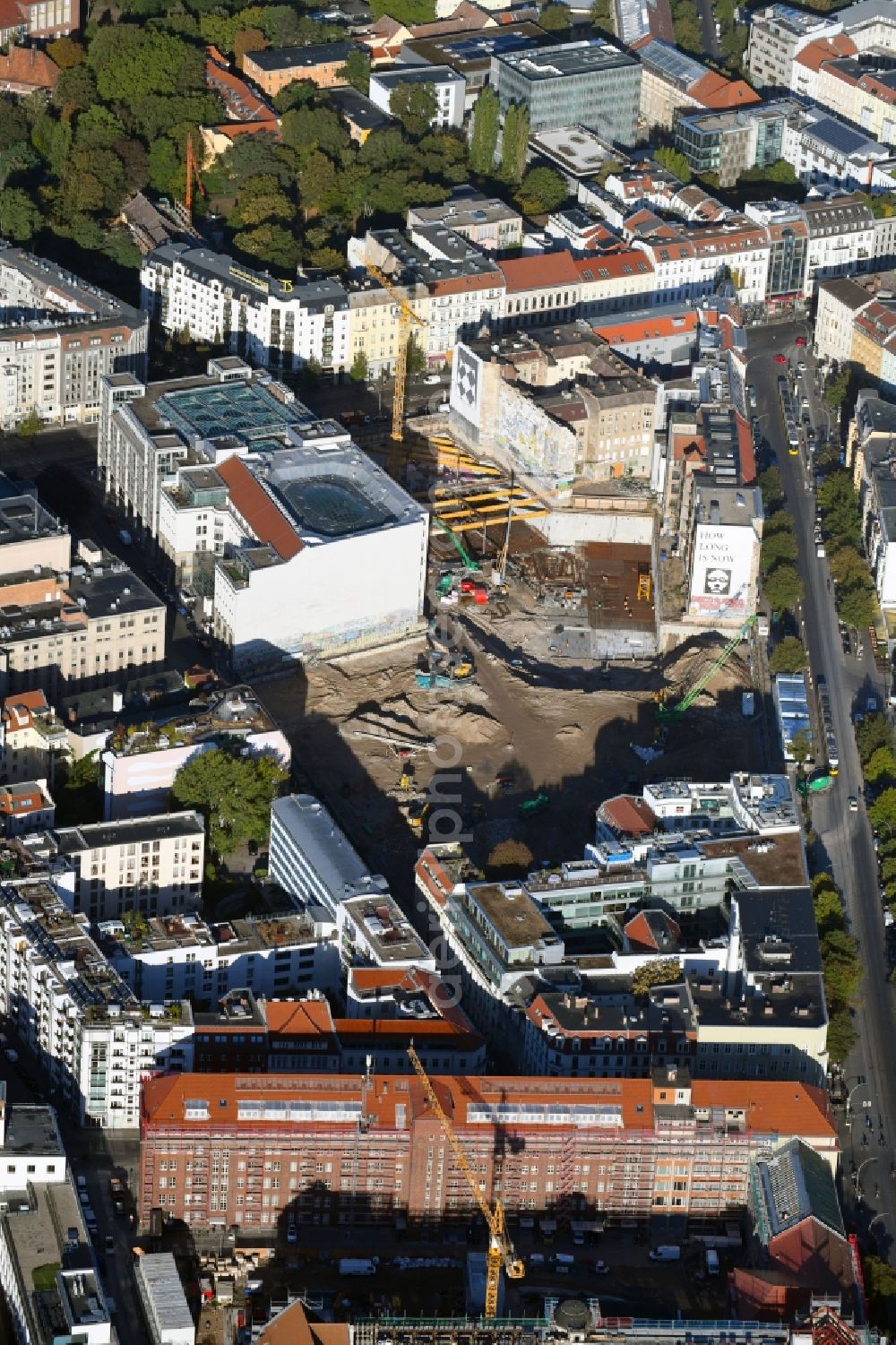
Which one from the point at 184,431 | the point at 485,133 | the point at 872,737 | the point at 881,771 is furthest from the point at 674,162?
the point at 881,771

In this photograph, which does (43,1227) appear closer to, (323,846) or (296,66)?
(323,846)

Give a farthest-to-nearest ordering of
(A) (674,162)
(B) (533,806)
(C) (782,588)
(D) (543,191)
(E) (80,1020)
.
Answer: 1. (A) (674,162)
2. (D) (543,191)
3. (C) (782,588)
4. (B) (533,806)
5. (E) (80,1020)

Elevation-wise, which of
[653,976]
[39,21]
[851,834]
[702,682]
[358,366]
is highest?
[39,21]

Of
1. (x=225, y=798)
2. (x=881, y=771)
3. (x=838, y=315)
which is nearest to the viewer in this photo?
(x=225, y=798)

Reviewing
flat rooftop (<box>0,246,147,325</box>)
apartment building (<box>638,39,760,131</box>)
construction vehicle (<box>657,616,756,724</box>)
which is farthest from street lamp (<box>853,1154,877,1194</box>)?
apartment building (<box>638,39,760,131</box>)

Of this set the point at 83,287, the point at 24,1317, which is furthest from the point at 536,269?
the point at 24,1317

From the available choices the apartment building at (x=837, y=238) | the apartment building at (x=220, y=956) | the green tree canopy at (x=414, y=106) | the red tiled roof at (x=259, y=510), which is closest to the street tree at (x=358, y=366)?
the red tiled roof at (x=259, y=510)

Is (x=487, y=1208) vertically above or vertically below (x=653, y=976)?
below

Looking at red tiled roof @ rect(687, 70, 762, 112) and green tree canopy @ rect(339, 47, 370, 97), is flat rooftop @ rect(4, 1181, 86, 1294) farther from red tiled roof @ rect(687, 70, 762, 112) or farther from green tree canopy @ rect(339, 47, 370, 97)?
red tiled roof @ rect(687, 70, 762, 112)
